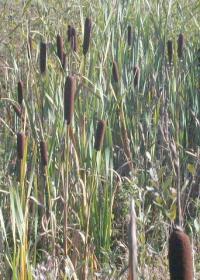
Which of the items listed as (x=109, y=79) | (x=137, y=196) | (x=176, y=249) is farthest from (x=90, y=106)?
(x=176, y=249)

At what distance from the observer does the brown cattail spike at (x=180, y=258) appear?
73cm

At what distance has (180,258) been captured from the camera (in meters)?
0.76

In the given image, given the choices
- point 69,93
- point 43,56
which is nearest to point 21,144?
point 69,93

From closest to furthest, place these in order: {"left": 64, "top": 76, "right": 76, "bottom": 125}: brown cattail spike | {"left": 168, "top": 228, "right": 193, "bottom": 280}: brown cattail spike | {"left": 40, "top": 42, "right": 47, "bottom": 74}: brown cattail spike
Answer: {"left": 168, "top": 228, "right": 193, "bottom": 280}: brown cattail spike → {"left": 64, "top": 76, "right": 76, "bottom": 125}: brown cattail spike → {"left": 40, "top": 42, "right": 47, "bottom": 74}: brown cattail spike

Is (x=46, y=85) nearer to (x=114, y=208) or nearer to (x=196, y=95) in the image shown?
(x=114, y=208)

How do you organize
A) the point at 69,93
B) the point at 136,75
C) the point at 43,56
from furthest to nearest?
the point at 136,75, the point at 43,56, the point at 69,93

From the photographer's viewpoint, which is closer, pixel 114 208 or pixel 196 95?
pixel 114 208

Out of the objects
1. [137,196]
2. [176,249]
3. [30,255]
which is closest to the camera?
[176,249]

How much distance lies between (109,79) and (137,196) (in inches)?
21.7

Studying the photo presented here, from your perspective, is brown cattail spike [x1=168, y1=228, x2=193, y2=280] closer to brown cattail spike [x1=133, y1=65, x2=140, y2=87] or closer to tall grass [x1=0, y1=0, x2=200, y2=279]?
tall grass [x1=0, y1=0, x2=200, y2=279]

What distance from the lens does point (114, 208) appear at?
291 cm

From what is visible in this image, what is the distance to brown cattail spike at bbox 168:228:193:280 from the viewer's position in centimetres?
73

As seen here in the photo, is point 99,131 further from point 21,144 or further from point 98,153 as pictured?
point 98,153

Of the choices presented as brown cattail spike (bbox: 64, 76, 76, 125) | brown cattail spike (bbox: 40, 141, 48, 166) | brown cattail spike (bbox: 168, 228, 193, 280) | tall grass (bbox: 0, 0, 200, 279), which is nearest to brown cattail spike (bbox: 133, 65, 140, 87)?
tall grass (bbox: 0, 0, 200, 279)
